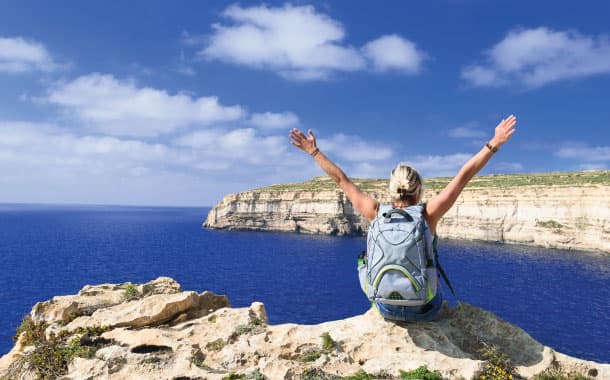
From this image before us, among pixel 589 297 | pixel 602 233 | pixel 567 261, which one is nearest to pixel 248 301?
pixel 589 297

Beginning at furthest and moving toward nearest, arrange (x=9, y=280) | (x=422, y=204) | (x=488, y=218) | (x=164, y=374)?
(x=488, y=218) → (x=9, y=280) → (x=164, y=374) → (x=422, y=204)

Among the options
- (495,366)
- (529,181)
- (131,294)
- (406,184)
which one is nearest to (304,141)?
(406,184)

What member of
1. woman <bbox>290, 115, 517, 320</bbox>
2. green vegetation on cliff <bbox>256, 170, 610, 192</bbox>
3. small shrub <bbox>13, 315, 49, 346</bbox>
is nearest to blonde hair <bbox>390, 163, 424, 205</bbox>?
woman <bbox>290, 115, 517, 320</bbox>

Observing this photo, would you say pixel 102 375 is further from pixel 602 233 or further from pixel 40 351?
pixel 602 233

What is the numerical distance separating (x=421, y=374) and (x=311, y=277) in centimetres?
5762

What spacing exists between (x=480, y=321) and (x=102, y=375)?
818cm

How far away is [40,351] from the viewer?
9148 mm

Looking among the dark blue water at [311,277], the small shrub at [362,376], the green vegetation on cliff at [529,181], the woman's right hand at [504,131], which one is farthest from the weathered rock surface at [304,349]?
the green vegetation on cliff at [529,181]

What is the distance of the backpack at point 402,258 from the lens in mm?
4965

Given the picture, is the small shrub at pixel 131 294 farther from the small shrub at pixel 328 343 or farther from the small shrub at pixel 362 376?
the small shrub at pixel 362 376

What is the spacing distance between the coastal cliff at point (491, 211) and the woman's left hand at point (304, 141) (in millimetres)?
98261

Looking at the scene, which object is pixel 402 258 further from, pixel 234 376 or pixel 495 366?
pixel 234 376

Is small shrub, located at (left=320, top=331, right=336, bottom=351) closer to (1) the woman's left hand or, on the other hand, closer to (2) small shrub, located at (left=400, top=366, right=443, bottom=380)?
(2) small shrub, located at (left=400, top=366, right=443, bottom=380)

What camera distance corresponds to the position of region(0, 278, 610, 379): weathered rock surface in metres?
6.64
